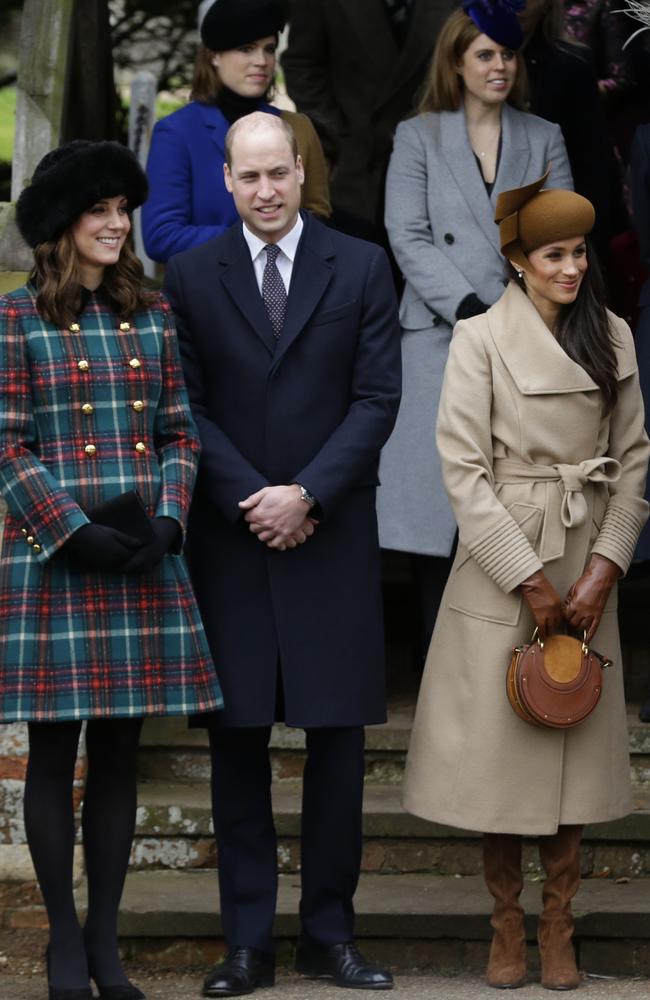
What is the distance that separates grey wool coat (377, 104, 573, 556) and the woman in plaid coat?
1.41 m

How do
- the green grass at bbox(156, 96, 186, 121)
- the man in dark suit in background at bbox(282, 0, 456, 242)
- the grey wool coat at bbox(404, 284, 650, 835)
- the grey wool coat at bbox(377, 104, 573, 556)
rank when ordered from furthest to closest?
the green grass at bbox(156, 96, 186, 121)
the man in dark suit in background at bbox(282, 0, 456, 242)
the grey wool coat at bbox(377, 104, 573, 556)
the grey wool coat at bbox(404, 284, 650, 835)

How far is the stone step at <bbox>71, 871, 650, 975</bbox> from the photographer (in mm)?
5461

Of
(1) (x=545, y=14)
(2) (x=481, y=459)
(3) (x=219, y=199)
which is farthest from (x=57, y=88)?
(2) (x=481, y=459)

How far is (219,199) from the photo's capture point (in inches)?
235

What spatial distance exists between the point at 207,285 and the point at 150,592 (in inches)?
31.3

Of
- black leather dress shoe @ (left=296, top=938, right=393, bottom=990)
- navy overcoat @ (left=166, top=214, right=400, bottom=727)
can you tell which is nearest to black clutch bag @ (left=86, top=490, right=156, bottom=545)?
navy overcoat @ (left=166, top=214, right=400, bottom=727)

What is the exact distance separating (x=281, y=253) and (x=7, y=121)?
4.15 metres

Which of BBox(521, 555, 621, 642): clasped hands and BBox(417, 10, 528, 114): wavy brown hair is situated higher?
BBox(417, 10, 528, 114): wavy brown hair

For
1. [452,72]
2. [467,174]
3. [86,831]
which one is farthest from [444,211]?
[86,831]

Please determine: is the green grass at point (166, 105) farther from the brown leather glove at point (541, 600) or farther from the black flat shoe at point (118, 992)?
the black flat shoe at point (118, 992)

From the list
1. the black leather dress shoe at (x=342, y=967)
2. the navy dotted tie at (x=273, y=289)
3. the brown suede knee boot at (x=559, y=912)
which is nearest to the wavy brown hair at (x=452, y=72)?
the navy dotted tie at (x=273, y=289)

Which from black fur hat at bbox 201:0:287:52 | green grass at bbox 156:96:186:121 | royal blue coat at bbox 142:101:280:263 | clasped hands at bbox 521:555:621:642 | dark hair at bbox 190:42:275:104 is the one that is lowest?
clasped hands at bbox 521:555:621:642

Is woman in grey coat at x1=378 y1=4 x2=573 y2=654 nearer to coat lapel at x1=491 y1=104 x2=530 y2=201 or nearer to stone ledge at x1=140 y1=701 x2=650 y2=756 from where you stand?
coat lapel at x1=491 y1=104 x2=530 y2=201

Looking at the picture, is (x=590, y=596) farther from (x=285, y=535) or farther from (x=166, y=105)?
(x=166, y=105)
